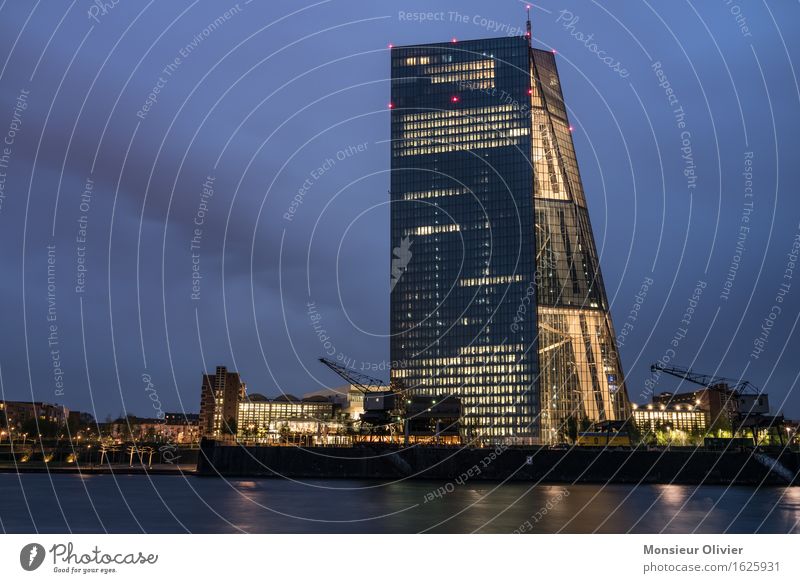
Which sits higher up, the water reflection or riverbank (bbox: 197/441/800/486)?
the water reflection

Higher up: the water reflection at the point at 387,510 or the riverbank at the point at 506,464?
the water reflection at the point at 387,510

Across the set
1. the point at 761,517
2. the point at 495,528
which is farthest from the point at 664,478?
the point at 495,528

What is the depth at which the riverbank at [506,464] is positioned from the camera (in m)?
134

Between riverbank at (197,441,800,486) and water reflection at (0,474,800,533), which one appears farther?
riverbank at (197,441,800,486)

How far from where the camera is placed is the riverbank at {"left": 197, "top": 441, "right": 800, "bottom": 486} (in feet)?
439

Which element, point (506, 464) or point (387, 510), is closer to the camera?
point (387, 510)

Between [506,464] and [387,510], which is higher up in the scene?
[387,510]

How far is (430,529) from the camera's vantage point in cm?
6153

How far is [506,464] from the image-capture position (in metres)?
141
